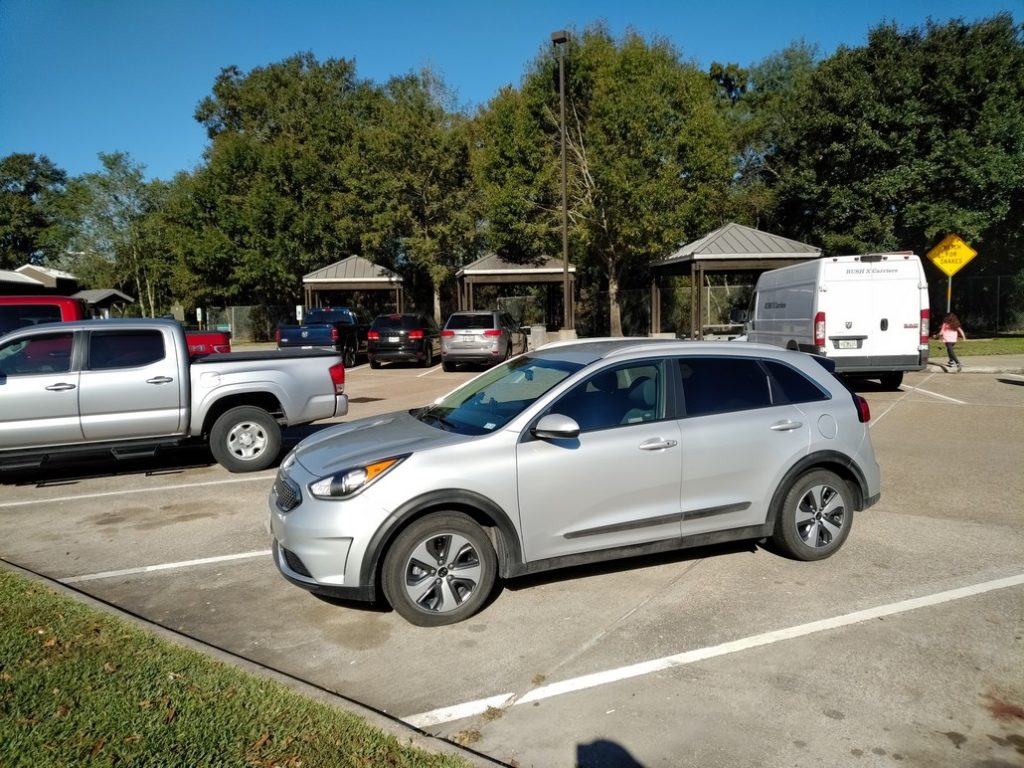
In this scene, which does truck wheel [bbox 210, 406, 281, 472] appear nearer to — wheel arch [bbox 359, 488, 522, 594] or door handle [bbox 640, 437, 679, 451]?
wheel arch [bbox 359, 488, 522, 594]

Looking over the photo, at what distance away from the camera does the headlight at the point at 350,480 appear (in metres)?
4.32

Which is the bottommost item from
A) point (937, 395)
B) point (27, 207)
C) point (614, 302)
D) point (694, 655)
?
point (694, 655)

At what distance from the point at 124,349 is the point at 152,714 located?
242 inches

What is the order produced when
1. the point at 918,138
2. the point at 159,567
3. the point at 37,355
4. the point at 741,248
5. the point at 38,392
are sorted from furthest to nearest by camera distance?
the point at 918,138, the point at 741,248, the point at 37,355, the point at 38,392, the point at 159,567

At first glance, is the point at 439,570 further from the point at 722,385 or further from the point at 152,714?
the point at 722,385

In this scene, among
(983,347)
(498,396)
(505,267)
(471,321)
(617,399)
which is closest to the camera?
(617,399)

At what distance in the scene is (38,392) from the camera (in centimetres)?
798

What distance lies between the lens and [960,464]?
8680mm

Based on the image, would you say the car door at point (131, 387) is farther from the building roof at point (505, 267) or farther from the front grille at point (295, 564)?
the building roof at point (505, 267)

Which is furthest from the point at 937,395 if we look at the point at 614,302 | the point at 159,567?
the point at 614,302

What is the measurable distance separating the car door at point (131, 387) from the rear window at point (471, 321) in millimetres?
13601

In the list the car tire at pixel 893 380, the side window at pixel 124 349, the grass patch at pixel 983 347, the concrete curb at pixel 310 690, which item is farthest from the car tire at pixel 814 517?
the grass patch at pixel 983 347

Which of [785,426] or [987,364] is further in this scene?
[987,364]

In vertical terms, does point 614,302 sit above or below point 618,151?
below
